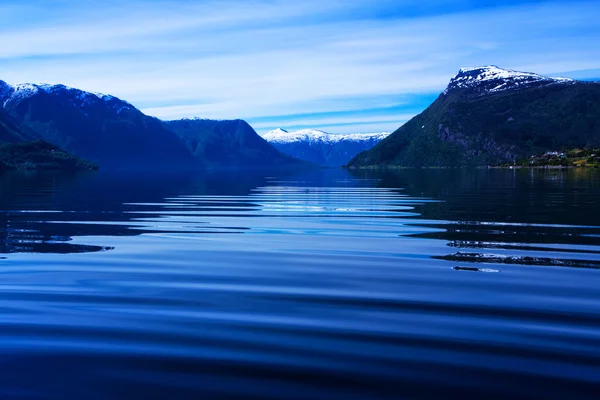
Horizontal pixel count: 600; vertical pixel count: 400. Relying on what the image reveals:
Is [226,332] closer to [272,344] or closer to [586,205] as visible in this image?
[272,344]

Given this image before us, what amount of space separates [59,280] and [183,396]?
10846 mm

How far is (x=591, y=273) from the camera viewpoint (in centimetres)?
1970

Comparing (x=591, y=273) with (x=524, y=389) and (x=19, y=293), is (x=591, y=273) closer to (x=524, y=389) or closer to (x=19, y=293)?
(x=524, y=389)

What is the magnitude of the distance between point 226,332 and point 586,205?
43330 millimetres

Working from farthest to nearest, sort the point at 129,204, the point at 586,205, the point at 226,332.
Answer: the point at 129,204
the point at 586,205
the point at 226,332

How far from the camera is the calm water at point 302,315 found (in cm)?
1026

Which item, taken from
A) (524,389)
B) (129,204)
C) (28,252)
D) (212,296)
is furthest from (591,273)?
(129,204)

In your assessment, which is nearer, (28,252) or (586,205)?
(28,252)

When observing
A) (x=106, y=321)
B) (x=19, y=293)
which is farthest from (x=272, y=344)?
(x=19, y=293)

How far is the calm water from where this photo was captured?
10258 mm

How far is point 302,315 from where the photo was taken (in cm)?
A: 1442

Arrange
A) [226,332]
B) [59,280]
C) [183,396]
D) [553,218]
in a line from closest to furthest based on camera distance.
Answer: [183,396], [226,332], [59,280], [553,218]

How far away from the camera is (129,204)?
54.2 metres

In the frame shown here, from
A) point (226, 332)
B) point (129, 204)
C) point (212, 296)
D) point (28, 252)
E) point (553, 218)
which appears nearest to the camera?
point (226, 332)
